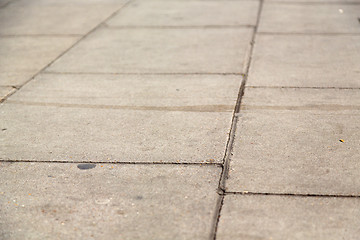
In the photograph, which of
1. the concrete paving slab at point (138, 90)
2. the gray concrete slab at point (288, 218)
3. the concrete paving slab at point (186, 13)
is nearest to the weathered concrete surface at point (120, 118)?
the concrete paving slab at point (138, 90)

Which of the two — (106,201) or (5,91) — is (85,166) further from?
(5,91)

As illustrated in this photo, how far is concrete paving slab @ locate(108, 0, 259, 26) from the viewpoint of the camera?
28.2 feet

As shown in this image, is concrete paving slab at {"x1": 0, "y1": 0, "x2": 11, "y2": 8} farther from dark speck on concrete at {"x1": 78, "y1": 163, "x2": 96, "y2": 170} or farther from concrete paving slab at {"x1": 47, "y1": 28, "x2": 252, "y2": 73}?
dark speck on concrete at {"x1": 78, "y1": 163, "x2": 96, "y2": 170}

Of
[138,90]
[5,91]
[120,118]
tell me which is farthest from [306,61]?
[5,91]

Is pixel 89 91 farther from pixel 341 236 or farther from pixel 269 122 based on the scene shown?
pixel 341 236

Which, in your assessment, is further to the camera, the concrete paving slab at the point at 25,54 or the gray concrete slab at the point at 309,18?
the gray concrete slab at the point at 309,18

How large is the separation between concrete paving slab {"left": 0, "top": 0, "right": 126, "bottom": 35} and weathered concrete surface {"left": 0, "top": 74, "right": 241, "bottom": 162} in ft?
8.24

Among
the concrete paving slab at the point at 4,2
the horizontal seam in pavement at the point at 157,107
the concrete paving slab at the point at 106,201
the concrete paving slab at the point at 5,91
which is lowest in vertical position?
the concrete paving slab at the point at 4,2

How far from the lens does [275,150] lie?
13.6 feet

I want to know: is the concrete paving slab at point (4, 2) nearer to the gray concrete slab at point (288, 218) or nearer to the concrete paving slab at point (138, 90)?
the concrete paving slab at point (138, 90)

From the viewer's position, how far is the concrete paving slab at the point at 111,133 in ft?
13.8

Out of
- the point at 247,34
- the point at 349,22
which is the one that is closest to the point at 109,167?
the point at 247,34

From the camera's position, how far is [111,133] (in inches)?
181

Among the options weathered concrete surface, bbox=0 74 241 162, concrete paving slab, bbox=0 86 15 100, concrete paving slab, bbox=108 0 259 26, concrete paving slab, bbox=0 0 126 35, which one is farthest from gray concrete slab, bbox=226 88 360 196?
concrete paving slab, bbox=0 0 126 35
